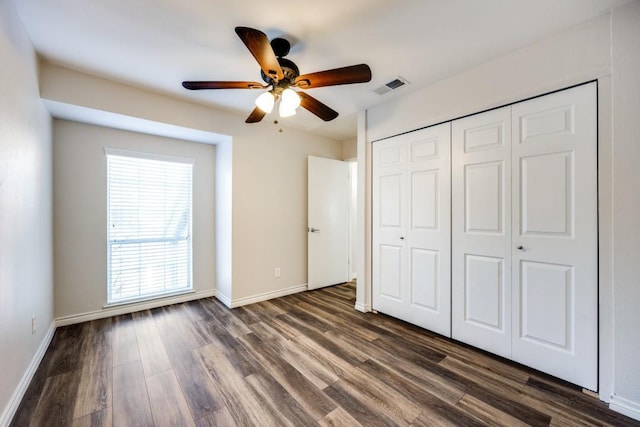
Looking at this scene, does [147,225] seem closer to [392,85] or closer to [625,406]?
[392,85]

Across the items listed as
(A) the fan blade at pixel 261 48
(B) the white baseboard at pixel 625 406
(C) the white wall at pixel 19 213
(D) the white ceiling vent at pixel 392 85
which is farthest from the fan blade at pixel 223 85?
(B) the white baseboard at pixel 625 406

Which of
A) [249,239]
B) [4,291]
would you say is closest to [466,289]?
[249,239]

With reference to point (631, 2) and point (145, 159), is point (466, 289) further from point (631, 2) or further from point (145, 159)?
point (145, 159)

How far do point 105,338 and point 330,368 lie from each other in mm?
2183

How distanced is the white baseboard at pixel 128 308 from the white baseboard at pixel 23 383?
0.36 metres

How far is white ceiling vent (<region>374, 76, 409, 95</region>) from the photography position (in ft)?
8.13

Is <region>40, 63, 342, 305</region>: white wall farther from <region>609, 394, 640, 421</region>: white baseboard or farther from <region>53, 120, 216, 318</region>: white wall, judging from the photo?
<region>609, 394, 640, 421</region>: white baseboard

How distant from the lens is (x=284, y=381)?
1868 mm

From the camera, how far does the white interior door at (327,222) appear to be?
3998 mm

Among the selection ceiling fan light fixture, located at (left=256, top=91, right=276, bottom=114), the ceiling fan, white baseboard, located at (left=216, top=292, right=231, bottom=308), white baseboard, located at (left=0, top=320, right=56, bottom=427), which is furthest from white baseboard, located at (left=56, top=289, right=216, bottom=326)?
ceiling fan light fixture, located at (left=256, top=91, right=276, bottom=114)

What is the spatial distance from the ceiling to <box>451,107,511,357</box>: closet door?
22.6 inches

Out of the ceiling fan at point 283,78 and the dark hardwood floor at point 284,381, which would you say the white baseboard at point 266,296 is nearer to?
the dark hardwood floor at point 284,381

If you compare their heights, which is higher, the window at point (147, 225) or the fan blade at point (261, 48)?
the fan blade at point (261, 48)

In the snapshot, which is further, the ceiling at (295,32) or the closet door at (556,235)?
the closet door at (556,235)
